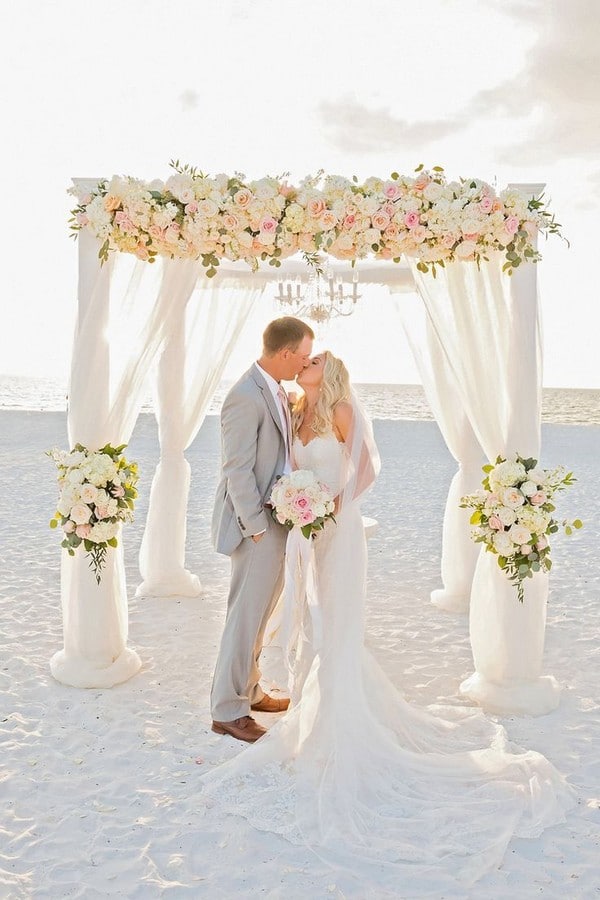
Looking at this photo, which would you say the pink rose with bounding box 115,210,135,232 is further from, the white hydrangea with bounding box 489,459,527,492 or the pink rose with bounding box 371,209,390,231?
the white hydrangea with bounding box 489,459,527,492

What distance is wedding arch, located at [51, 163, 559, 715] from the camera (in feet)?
13.4

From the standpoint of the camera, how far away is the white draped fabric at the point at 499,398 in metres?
4.32

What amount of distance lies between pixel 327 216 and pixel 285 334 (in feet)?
2.38

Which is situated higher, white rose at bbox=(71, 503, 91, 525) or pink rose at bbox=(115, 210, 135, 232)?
pink rose at bbox=(115, 210, 135, 232)

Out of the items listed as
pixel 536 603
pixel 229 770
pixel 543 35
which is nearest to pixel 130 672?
pixel 229 770

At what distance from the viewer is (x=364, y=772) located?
335 centimetres

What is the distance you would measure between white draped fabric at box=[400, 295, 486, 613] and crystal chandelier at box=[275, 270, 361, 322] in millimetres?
805

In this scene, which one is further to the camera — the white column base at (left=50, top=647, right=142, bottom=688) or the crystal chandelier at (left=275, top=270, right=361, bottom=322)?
the crystal chandelier at (left=275, top=270, right=361, bottom=322)

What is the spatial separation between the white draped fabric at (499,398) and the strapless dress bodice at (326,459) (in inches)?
41.6

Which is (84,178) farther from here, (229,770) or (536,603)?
(536,603)

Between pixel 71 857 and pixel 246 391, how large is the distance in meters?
2.16

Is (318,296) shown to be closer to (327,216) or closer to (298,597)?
(327,216)

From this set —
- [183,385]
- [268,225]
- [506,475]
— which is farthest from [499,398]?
[183,385]

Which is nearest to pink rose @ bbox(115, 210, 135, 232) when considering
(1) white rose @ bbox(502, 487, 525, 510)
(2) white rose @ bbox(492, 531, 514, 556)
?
(1) white rose @ bbox(502, 487, 525, 510)
